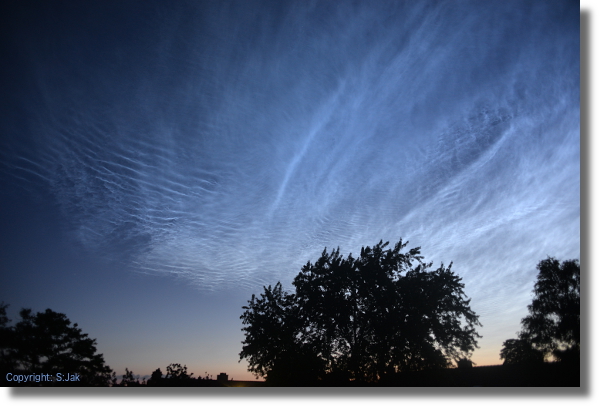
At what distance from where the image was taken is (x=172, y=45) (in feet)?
20.5

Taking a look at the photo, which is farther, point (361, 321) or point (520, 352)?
point (361, 321)

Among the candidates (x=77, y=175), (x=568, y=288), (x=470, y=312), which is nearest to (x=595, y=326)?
(x=568, y=288)

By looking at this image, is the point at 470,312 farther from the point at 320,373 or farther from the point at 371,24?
the point at 371,24

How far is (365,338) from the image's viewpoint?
971 cm

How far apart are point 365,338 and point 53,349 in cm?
865

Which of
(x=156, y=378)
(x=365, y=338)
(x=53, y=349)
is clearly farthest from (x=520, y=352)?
(x=53, y=349)

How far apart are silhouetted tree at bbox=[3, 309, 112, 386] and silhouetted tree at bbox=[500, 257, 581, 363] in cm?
807

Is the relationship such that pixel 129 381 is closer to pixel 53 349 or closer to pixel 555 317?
pixel 53 349

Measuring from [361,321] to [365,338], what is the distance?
0.57 m

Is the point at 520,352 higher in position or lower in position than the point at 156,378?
higher

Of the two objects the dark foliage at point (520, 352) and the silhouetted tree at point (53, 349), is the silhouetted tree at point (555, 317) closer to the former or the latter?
the dark foliage at point (520, 352)

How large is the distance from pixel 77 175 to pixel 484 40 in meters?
10.1

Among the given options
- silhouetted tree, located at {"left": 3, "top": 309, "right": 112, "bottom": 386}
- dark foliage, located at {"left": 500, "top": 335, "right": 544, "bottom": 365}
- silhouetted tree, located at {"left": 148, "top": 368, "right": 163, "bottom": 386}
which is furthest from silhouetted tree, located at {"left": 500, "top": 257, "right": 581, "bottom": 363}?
silhouetted tree, located at {"left": 3, "top": 309, "right": 112, "bottom": 386}

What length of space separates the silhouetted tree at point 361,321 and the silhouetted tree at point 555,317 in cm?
228
